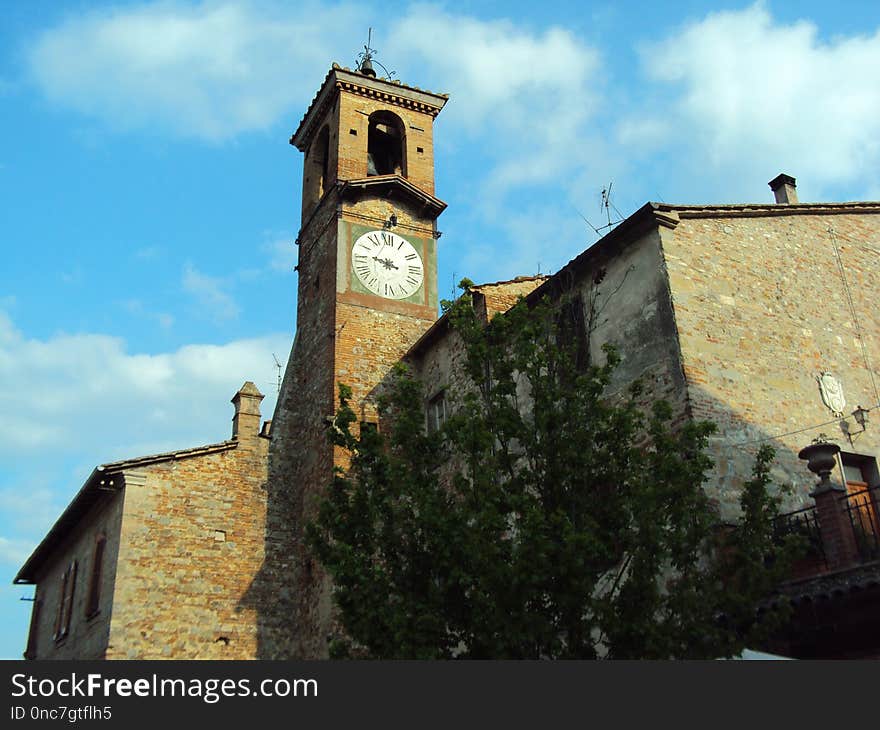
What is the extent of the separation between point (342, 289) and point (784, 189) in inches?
344

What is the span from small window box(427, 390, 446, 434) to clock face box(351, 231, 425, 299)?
3229 mm

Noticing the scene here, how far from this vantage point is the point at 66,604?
19.8 m

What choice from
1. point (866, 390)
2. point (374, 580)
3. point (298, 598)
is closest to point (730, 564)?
point (374, 580)

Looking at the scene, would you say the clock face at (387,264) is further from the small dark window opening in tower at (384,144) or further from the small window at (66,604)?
the small window at (66,604)

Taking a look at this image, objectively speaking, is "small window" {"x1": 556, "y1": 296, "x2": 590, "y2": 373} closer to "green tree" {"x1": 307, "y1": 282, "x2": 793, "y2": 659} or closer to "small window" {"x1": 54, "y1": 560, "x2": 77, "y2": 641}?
"green tree" {"x1": 307, "y1": 282, "x2": 793, "y2": 659}

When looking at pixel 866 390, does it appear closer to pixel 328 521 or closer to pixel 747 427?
pixel 747 427

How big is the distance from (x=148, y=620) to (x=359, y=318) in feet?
23.1

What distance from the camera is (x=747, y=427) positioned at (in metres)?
11.2

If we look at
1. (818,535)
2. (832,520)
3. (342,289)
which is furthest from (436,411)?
(832,520)

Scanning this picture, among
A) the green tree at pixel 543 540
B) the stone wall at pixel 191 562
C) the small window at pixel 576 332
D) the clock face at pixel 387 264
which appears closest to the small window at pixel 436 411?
the clock face at pixel 387 264

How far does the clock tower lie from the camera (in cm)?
1769

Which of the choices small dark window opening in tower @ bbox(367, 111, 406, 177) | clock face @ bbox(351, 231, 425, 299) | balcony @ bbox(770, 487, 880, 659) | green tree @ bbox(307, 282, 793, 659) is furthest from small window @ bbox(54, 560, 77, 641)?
balcony @ bbox(770, 487, 880, 659)

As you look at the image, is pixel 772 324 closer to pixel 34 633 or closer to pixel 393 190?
pixel 393 190

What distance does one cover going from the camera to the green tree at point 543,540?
7.66 m
